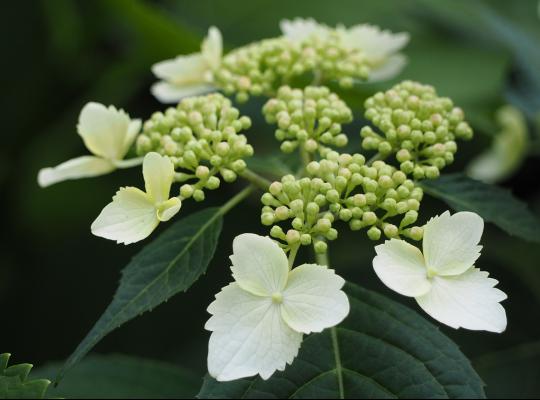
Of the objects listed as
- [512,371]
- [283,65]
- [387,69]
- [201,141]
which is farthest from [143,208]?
[512,371]

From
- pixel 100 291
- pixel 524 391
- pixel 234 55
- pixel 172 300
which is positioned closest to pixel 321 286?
pixel 234 55

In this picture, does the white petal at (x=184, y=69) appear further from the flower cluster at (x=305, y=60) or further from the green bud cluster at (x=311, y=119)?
the green bud cluster at (x=311, y=119)

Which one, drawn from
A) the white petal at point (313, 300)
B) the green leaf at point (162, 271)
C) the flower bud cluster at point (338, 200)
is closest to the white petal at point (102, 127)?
the green leaf at point (162, 271)

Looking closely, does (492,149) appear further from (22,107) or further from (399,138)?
(22,107)

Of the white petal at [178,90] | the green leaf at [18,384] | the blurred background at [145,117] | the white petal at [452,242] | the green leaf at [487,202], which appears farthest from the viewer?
the blurred background at [145,117]

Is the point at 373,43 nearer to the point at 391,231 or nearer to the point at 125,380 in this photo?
the point at 391,231

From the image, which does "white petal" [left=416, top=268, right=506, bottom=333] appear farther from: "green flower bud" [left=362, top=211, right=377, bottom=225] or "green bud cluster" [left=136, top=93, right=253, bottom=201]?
"green bud cluster" [left=136, top=93, right=253, bottom=201]
